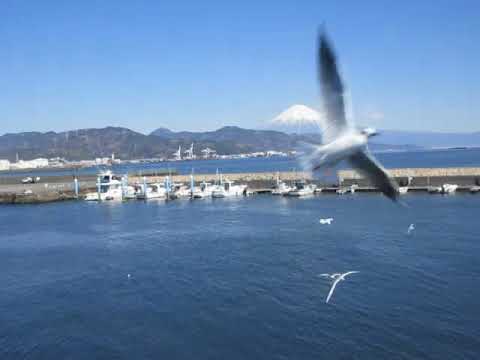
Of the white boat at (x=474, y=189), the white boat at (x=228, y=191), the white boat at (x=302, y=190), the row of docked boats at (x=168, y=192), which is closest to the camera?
the white boat at (x=474, y=189)

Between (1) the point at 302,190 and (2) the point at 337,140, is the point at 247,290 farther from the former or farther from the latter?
(1) the point at 302,190

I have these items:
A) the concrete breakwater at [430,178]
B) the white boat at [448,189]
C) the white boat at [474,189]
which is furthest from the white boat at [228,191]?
the white boat at [474,189]

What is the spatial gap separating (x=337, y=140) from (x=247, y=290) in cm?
1261

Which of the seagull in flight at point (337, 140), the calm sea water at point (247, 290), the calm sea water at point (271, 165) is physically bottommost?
the calm sea water at point (247, 290)

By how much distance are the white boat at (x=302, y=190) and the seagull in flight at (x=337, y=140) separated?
3725 cm

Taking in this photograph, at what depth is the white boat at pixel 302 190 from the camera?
40.4m

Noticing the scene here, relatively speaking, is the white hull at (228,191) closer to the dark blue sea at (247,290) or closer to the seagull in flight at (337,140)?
the dark blue sea at (247,290)

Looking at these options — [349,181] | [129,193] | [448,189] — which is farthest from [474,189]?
[129,193]

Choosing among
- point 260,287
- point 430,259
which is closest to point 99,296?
point 260,287

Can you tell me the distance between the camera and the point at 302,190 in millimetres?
40562

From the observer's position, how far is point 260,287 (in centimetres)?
1527

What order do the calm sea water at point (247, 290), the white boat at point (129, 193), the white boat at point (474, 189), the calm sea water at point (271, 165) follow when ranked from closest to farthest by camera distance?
1. the calm sea water at point (247, 290)
2. the white boat at point (474, 189)
3. the white boat at point (129, 193)
4. the calm sea water at point (271, 165)

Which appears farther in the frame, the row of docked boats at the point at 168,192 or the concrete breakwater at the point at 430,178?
the row of docked boats at the point at 168,192

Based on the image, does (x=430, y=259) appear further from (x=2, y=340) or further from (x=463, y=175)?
(x=463, y=175)
